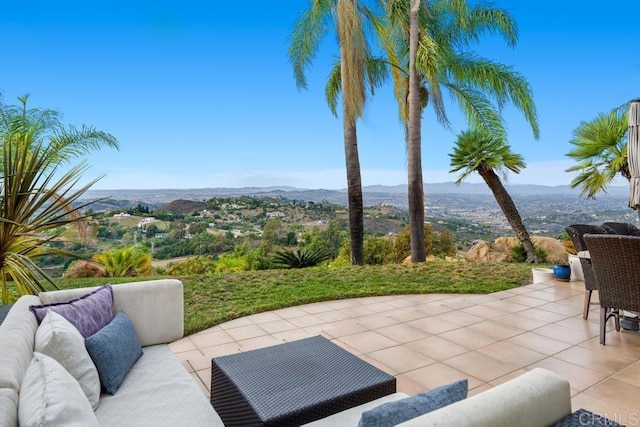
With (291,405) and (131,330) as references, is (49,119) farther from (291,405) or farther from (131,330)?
(291,405)

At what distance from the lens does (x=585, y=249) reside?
436 cm

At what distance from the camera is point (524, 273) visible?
6305 mm

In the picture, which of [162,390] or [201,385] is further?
[201,385]

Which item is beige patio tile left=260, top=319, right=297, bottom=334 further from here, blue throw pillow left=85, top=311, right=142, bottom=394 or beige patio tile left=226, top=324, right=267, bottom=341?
blue throw pillow left=85, top=311, right=142, bottom=394

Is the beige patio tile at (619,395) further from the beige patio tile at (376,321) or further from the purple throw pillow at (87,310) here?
the purple throw pillow at (87,310)

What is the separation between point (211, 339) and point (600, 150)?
6.92 meters

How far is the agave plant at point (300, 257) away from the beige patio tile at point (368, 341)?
14.3ft

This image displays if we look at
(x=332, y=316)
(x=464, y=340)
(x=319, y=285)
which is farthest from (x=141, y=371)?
(x=319, y=285)

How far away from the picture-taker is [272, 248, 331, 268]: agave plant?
26.2 feet

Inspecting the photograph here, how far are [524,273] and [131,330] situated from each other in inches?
236

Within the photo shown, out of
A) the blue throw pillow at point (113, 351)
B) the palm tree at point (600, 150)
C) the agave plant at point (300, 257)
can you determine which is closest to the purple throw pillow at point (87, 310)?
the blue throw pillow at point (113, 351)

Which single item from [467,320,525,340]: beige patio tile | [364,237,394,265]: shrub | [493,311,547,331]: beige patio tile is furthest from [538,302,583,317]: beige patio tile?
[364,237,394,265]: shrub

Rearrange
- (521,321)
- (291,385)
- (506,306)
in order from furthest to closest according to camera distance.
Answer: (506,306) → (521,321) → (291,385)

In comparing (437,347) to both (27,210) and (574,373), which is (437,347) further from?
(27,210)
